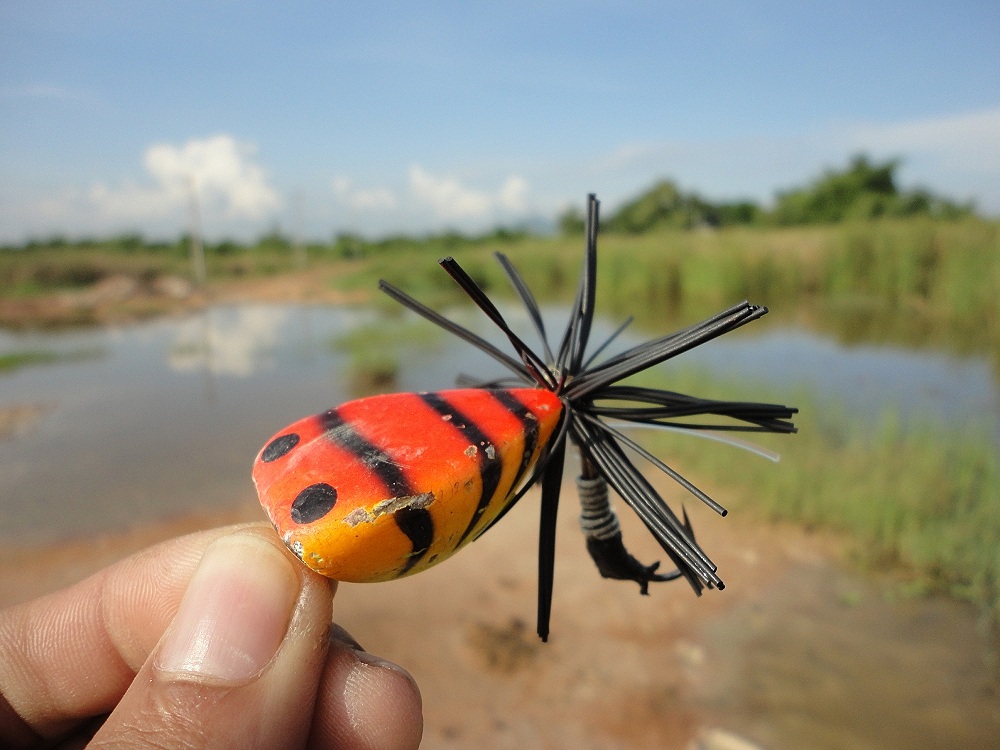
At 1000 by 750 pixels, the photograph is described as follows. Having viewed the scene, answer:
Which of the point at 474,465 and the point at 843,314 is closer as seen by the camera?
the point at 474,465

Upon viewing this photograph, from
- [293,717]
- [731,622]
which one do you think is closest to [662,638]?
[731,622]

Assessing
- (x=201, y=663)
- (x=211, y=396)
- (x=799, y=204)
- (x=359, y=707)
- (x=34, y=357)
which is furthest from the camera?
(x=799, y=204)

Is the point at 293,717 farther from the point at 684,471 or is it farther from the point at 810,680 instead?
the point at 684,471

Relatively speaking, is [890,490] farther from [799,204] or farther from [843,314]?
[799,204]

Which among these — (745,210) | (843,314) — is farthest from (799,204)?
(843,314)

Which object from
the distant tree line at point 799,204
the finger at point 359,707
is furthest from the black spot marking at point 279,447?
the distant tree line at point 799,204

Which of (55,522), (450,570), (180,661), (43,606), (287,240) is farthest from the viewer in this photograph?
(287,240)
